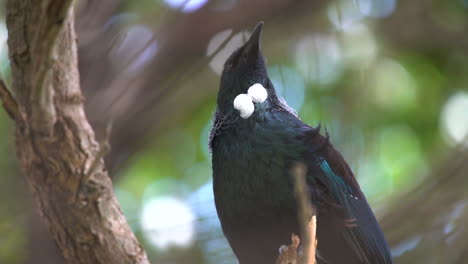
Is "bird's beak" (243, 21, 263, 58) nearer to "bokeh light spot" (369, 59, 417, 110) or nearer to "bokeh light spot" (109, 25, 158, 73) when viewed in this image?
"bokeh light spot" (109, 25, 158, 73)

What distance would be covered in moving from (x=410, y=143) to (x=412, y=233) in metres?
1.79

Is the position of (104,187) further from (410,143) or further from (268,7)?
(410,143)

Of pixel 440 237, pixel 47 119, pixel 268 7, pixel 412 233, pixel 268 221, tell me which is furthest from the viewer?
pixel 268 7

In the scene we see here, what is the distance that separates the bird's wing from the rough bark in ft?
3.05

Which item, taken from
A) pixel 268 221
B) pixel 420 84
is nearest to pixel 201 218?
pixel 268 221

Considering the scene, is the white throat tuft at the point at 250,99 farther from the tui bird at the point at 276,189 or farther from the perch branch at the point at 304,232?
the perch branch at the point at 304,232

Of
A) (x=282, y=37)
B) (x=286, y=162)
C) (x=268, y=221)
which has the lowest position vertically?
(x=268, y=221)

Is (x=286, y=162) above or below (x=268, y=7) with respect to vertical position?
below

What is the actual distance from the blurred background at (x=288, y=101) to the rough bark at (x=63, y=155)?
0.86 m

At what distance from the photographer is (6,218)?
154 inches

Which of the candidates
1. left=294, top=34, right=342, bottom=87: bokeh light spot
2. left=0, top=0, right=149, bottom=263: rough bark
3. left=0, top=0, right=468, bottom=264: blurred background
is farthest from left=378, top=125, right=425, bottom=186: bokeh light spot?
left=0, top=0, right=149, bottom=263: rough bark

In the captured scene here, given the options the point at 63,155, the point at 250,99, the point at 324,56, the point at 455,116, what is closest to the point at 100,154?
the point at 63,155

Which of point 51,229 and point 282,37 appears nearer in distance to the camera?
point 51,229

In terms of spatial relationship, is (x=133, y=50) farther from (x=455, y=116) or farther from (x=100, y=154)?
(x=455, y=116)
